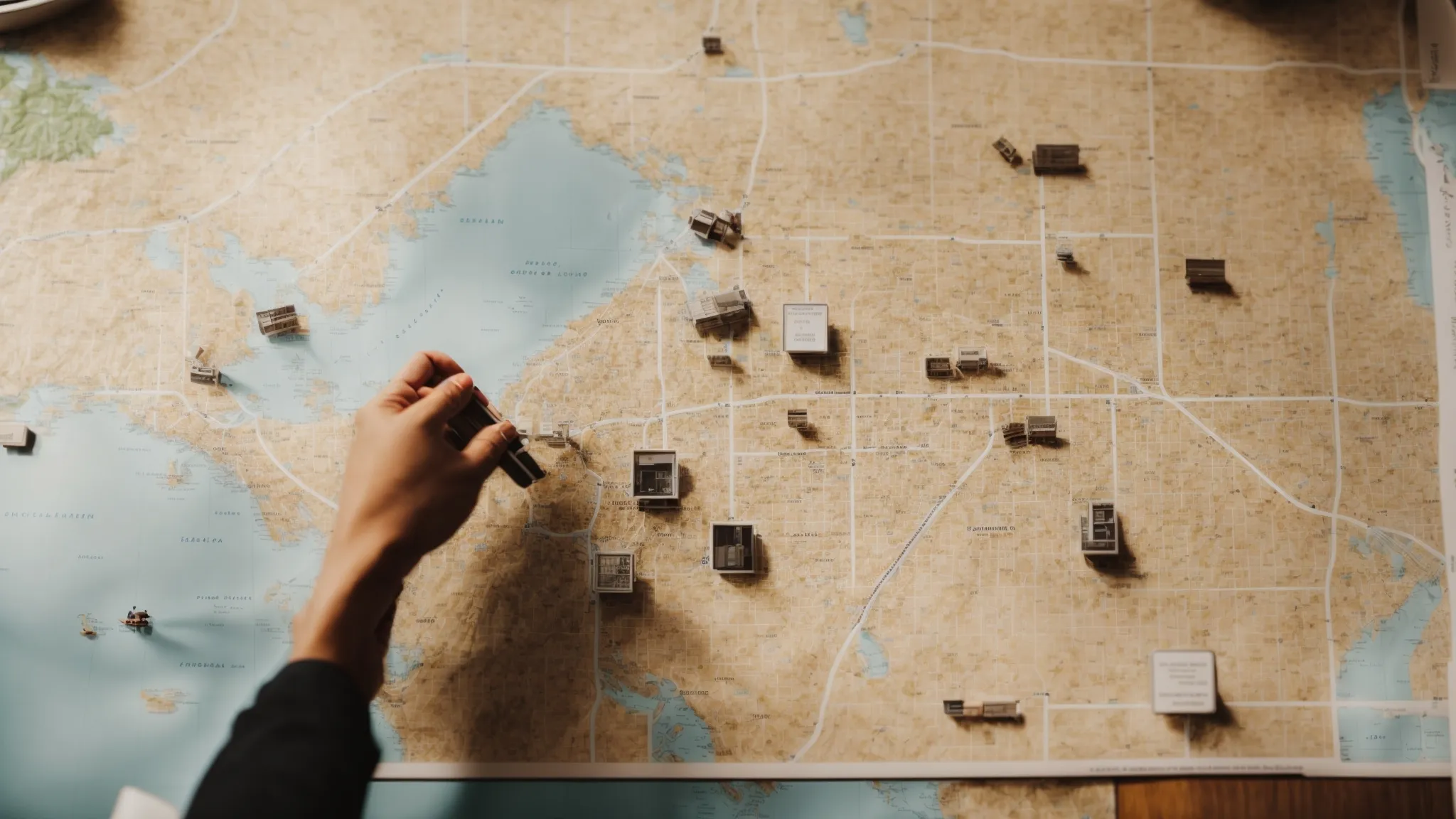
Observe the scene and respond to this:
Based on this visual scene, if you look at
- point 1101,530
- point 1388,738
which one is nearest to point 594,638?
point 1101,530

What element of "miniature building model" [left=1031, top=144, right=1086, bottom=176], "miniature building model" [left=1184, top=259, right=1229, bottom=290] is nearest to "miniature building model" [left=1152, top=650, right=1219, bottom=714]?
"miniature building model" [left=1184, top=259, right=1229, bottom=290]

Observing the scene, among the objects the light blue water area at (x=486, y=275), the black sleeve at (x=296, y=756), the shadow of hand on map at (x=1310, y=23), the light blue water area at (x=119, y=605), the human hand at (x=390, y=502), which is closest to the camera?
the black sleeve at (x=296, y=756)

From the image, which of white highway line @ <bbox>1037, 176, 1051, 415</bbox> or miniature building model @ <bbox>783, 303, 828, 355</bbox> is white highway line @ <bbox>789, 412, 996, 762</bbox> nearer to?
white highway line @ <bbox>1037, 176, 1051, 415</bbox>

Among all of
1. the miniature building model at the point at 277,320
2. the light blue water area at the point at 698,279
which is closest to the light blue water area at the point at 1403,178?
the light blue water area at the point at 698,279

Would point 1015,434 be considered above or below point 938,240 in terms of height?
below

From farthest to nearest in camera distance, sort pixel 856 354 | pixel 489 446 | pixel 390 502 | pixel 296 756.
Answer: pixel 856 354 < pixel 489 446 < pixel 390 502 < pixel 296 756

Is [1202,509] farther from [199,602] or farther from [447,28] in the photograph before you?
[199,602]

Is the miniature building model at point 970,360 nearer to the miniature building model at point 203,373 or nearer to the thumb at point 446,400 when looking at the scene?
the thumb at point 446,400

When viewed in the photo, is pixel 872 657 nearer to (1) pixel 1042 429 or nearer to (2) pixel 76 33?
(1) pixel 1042 429
